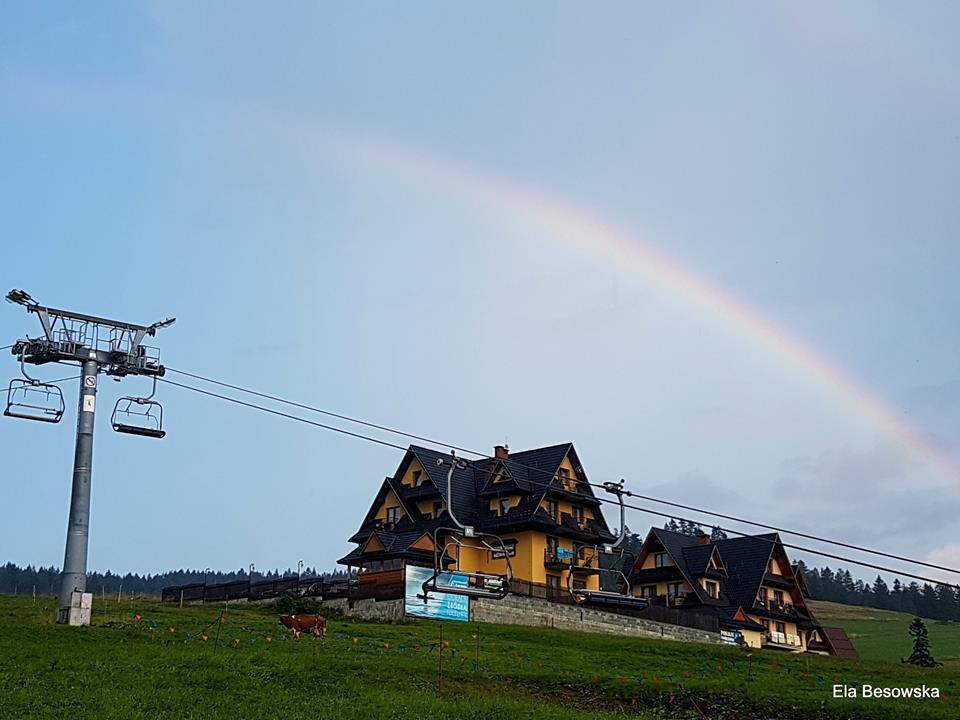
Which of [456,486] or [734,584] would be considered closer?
[456,486]

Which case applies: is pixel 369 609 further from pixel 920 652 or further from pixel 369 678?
pixel 920 652

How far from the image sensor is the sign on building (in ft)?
177

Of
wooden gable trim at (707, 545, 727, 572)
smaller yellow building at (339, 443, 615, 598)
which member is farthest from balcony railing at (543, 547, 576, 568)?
wooden gable trim at (707, 545, 727, 572)

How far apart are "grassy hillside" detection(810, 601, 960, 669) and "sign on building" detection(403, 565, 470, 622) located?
79.3 feet

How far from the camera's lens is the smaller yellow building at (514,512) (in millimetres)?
67188

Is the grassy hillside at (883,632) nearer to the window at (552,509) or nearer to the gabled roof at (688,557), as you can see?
the gabled roof at (688,557)

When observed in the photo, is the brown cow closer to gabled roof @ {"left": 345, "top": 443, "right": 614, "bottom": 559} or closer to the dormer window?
gabled roof @ {"left": 345, "top": 443, "right": 614, "bottom": 559}

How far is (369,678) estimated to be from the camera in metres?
32.8

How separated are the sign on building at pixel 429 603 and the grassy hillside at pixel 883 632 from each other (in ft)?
79.3

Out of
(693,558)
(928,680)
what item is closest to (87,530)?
(928,680)

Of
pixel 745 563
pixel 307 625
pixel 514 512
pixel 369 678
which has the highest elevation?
pixel 514 512

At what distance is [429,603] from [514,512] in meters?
15.3

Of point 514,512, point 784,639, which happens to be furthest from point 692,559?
point 514,512

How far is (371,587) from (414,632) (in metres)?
9.56
